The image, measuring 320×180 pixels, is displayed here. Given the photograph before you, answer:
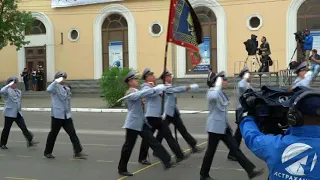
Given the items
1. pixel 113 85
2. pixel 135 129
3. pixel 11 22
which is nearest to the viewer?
pixel 135 129

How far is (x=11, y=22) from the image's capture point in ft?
88.2

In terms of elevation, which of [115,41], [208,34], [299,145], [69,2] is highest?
[69,2]

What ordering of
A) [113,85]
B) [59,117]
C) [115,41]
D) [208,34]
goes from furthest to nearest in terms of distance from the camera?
[115,41] → [208,34] → [113,85] → [59,117]

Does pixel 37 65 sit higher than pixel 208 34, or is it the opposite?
pixel 208 34

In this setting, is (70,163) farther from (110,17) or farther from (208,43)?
(110,17)

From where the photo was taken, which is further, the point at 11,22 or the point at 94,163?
the point at 11,22

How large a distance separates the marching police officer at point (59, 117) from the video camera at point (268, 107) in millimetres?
6537

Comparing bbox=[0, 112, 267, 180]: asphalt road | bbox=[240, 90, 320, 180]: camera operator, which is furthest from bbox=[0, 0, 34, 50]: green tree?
bbox=[240, 90, 320, 180]: camera operator

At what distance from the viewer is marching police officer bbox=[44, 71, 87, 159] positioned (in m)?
9.44

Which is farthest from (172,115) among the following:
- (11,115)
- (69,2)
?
(69,2)

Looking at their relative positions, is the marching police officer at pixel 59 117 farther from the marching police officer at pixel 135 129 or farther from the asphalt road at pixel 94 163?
the marching police officer at pixel 135 129

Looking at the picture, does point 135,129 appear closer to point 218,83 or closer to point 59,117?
point 218,83

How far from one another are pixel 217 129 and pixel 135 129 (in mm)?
1446

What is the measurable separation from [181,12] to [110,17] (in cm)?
2212
